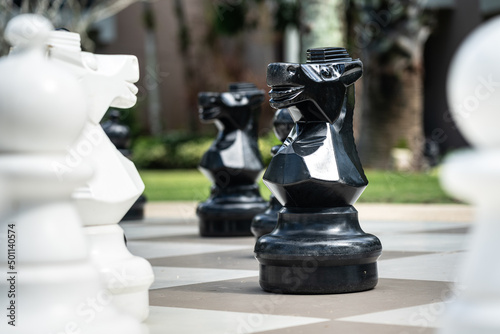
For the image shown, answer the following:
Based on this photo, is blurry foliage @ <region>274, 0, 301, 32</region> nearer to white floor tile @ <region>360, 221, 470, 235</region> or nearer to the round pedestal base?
white floor tile @ <region>360, 221, 470, 235</region>

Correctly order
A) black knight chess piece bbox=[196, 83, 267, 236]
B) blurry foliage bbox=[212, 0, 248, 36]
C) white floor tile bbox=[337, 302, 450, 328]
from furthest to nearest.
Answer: blurry foliage bbox=[212, 0, 248, 36] → black knight chess piece bbox=[196, 83, 267, 236] → white floor tile bbox=[337, 302, 450, 328]

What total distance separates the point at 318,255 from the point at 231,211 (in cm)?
295

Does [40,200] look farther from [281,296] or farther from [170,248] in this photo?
[170,248]

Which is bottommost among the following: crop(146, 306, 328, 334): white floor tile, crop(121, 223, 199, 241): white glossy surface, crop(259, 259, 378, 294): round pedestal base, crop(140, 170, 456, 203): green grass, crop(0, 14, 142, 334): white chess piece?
crop(140, 170, 456, 203): green grass

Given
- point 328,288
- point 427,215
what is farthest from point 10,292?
point 427,215

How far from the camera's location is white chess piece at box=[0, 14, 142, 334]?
227cm

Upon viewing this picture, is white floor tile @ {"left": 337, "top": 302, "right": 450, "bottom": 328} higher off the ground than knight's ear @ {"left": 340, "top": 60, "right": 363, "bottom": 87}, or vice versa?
knight's ear @ {"left": 340, "top": 60, "right": 363, "bottom": 87}

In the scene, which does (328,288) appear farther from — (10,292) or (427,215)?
(427,215)

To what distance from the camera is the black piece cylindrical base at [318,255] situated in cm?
412

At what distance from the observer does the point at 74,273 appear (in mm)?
2385

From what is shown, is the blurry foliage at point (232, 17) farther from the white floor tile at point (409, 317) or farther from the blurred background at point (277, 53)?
the white floor tile at point (409, 317)

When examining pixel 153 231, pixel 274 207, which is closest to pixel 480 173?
pixel 274 207

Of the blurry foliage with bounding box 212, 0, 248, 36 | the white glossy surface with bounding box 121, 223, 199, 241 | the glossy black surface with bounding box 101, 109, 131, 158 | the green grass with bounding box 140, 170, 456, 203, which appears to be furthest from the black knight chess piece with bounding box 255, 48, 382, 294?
the blurry foliage with bounding box 212, 0, 248, 36

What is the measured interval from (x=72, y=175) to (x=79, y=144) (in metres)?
0.88
